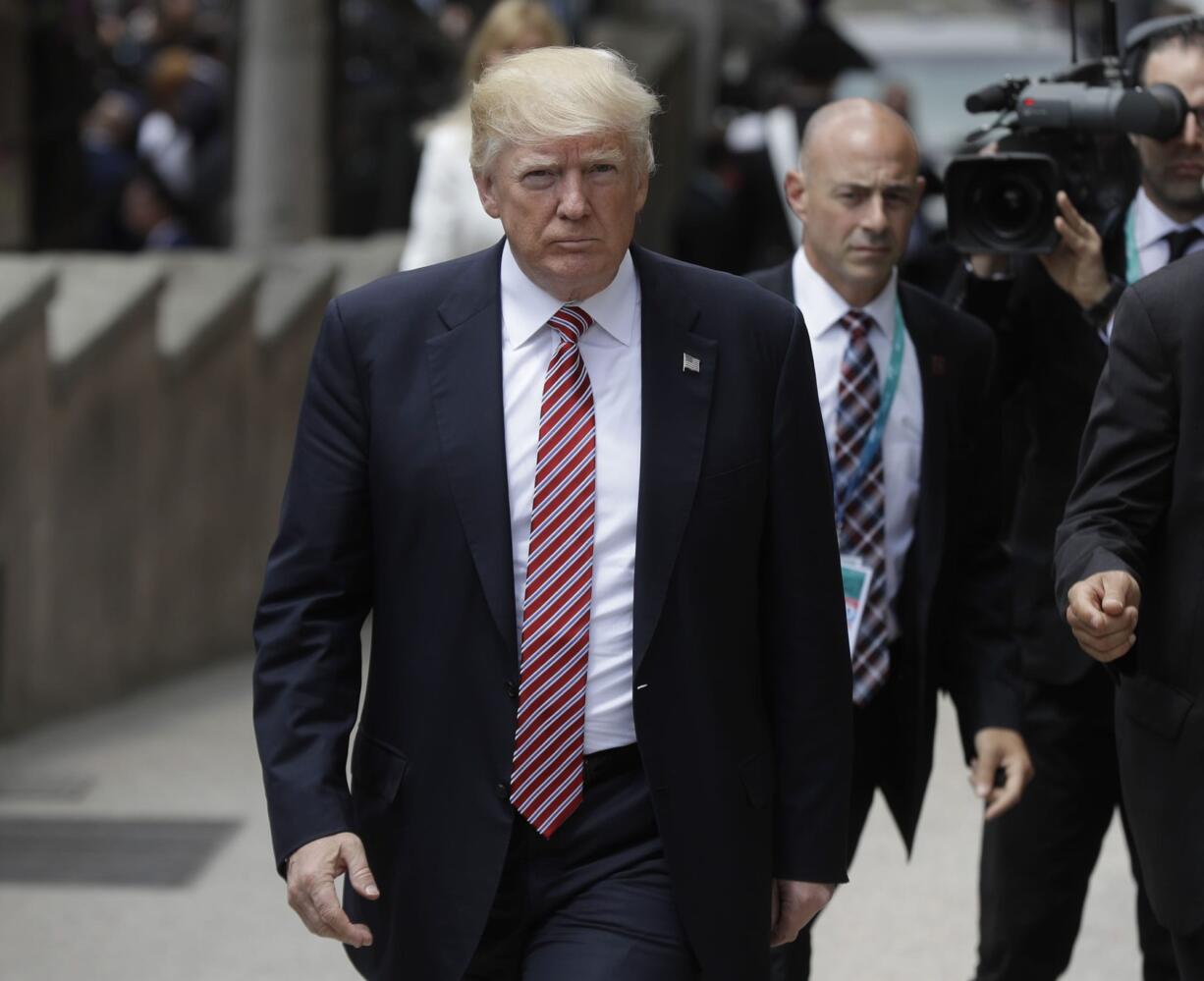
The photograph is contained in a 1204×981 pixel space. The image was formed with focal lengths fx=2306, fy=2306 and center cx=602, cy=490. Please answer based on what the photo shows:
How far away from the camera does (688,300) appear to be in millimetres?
3520

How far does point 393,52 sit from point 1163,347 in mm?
12308

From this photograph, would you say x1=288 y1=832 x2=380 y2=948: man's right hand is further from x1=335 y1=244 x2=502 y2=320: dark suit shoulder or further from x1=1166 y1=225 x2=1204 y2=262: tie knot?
x1=1166 y1=225 x2=1204 y2=262: tie knot

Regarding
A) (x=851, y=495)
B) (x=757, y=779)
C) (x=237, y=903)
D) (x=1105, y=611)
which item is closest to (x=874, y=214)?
(x=851, y=495)

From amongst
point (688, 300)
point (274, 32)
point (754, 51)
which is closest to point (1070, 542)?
point (688, 300)

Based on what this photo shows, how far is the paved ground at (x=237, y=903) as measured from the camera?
5895mm

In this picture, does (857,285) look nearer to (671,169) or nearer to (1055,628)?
(1055,628)

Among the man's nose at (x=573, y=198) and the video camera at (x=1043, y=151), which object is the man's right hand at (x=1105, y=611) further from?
the video camera at (x=1043, y=151)

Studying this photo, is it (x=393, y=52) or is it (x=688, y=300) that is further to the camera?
(x=393, y=52)

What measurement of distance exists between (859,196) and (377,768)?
1538 mm

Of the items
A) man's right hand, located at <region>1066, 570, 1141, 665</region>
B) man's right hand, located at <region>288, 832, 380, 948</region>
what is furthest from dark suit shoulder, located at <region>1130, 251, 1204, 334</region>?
man's right hand, located at <region>288, 832, 380, 948</region>

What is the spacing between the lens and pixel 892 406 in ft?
14.2

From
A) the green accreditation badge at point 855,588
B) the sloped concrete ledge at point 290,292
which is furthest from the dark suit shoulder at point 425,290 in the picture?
the sloped concrete ledge at point 290,292

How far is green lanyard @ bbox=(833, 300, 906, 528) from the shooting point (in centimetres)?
425

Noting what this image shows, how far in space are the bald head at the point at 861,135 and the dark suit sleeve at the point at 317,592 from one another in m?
1.30
